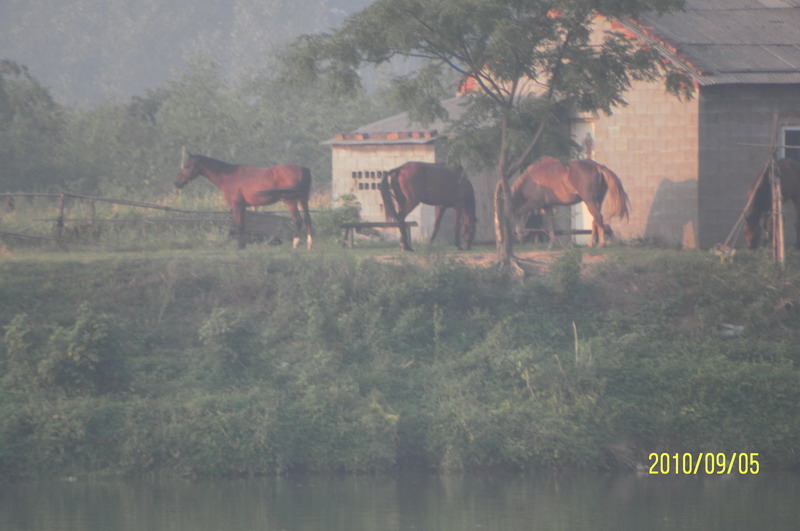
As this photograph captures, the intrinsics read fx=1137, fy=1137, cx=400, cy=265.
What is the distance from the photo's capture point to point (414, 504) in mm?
12820

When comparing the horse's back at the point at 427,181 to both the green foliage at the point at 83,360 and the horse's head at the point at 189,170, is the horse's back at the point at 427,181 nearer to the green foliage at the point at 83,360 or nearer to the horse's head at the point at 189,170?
the horse's head at the point at 189,170

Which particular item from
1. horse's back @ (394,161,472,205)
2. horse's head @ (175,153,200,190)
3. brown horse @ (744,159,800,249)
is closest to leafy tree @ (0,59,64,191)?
horse's head @ (175,153,200,190)

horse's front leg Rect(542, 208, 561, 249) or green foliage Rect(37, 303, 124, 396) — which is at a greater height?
horse's front leg Rect(542, 208, 561, 249)

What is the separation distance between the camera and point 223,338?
1555 centimetres

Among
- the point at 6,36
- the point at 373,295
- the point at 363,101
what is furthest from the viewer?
the point at 6,36

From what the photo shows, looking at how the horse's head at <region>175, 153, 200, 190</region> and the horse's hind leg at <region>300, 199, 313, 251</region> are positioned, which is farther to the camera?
the horse's head at <region>175, 153, 200, 190</region>

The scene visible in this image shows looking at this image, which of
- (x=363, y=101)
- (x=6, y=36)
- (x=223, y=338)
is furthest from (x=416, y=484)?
(x=6, y=36)

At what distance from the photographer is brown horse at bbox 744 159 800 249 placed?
61.6ft

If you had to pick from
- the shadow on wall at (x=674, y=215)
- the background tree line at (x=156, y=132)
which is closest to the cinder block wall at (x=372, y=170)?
the background tree line at (x=156, y=132)

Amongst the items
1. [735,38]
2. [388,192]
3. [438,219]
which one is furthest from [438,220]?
[735,38]

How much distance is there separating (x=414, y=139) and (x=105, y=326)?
9.00 m

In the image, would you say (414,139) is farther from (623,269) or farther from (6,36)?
(6,36)

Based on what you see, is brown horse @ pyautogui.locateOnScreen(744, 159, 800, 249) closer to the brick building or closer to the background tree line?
the brick building
